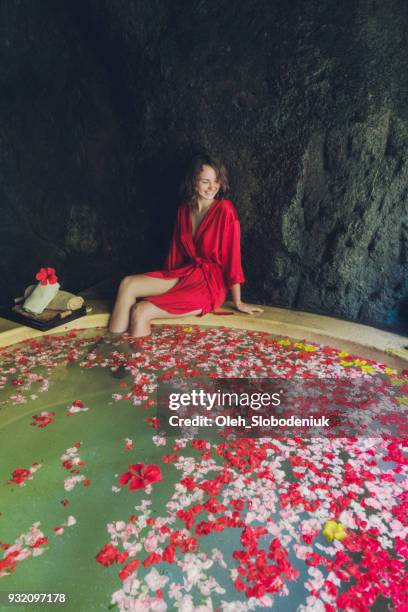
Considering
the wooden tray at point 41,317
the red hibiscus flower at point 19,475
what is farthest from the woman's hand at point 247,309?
the red hibiscus flower at point 19,475

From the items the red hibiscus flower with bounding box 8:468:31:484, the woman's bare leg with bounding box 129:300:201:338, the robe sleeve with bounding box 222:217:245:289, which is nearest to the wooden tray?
the woman's bare leg with bounding box 129:300:201:338

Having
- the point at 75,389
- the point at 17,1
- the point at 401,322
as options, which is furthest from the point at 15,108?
the point at 401,322

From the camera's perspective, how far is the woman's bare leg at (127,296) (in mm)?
3787

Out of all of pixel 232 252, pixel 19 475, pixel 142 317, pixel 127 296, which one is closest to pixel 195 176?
pixel 232 252

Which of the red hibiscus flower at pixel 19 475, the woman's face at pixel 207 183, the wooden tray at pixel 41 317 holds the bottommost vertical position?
the red hibiscus flower at pixel 19 475

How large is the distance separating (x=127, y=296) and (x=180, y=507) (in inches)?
84.2

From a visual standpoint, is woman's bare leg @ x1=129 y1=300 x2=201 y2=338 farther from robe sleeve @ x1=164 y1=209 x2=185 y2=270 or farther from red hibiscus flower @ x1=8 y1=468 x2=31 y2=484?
red hibiscus flower @ x1=8 y1=468 x2=31 y2=484

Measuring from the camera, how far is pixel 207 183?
3.84 m

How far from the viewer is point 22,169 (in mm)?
5352

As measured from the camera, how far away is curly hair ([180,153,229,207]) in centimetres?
382

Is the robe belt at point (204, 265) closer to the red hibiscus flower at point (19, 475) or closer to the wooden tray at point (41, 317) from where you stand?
the wooden tray at point (41, 317)

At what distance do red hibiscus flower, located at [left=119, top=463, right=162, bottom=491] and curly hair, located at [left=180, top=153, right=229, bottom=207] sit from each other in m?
2.50

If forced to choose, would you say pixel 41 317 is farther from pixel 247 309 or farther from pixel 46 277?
pixel 247 309

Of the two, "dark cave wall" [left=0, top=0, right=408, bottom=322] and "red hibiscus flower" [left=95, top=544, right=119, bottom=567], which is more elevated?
"dark cave wall" [left=0, top=0, right=408, bottom=322]
